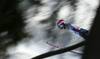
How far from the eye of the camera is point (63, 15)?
3.29m

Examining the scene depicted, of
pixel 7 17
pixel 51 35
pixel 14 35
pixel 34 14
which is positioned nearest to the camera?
pixel 7 17

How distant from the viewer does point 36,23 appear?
10.5 feet

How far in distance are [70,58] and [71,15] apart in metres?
1.04

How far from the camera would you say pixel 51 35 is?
3.24 meters

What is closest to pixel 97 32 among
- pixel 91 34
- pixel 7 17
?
pixel 91 34

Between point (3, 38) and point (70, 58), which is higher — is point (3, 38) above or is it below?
above

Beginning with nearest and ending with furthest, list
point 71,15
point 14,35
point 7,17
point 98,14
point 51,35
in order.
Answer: point 98,14
point 7,17
point 14,35
point 51,35
point 71,15

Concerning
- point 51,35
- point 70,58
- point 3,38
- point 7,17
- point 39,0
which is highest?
point 39,0

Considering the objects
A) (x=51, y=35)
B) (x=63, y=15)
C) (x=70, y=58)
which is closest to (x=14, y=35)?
(x=51, y=35)

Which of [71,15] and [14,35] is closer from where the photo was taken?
[14,35]

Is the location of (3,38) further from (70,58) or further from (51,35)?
(70,58)

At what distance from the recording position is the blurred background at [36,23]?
7.44 ft

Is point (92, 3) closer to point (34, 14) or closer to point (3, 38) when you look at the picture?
point (34, 14)

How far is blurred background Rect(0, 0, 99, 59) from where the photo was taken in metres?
2.27
